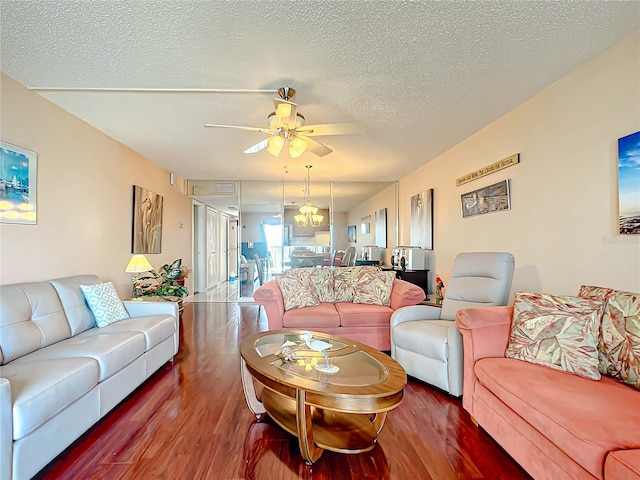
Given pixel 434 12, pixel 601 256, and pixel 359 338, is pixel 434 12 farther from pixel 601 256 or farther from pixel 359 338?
pixel 359 338

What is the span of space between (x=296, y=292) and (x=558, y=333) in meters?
2.40

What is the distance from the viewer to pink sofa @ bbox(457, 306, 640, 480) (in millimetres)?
1132

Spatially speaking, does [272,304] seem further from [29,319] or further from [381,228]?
[381,228]

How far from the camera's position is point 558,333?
1.76m

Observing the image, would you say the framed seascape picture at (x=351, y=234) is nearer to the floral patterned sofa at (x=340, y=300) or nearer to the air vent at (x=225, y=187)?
the air vent at (x=225, y=187)

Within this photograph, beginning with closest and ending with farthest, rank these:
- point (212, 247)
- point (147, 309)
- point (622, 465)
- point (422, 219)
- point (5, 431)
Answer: point (622, 465), point (5, 431), point (147, 309), point (422, 219), point (212, 247)

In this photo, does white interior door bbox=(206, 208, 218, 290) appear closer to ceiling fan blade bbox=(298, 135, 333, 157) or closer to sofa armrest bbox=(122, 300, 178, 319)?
sofa armrest bbox=(122, 300, 178, 319)

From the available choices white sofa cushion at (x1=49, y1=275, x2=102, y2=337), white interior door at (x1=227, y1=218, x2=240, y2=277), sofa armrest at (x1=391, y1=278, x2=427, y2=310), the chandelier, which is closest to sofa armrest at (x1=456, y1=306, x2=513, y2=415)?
sofa armrest at (x1=391, y1=278, x2=427, y2=310)

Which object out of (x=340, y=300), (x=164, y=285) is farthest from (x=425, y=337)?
(x=164, y=285)

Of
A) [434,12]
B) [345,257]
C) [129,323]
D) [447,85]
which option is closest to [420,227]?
[345,257]

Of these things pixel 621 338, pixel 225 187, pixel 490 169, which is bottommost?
pixel 621 338

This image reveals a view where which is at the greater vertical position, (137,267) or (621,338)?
(137,267)

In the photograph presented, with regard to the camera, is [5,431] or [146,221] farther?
A: [146,221]

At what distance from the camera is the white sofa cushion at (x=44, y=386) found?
1396 mm
